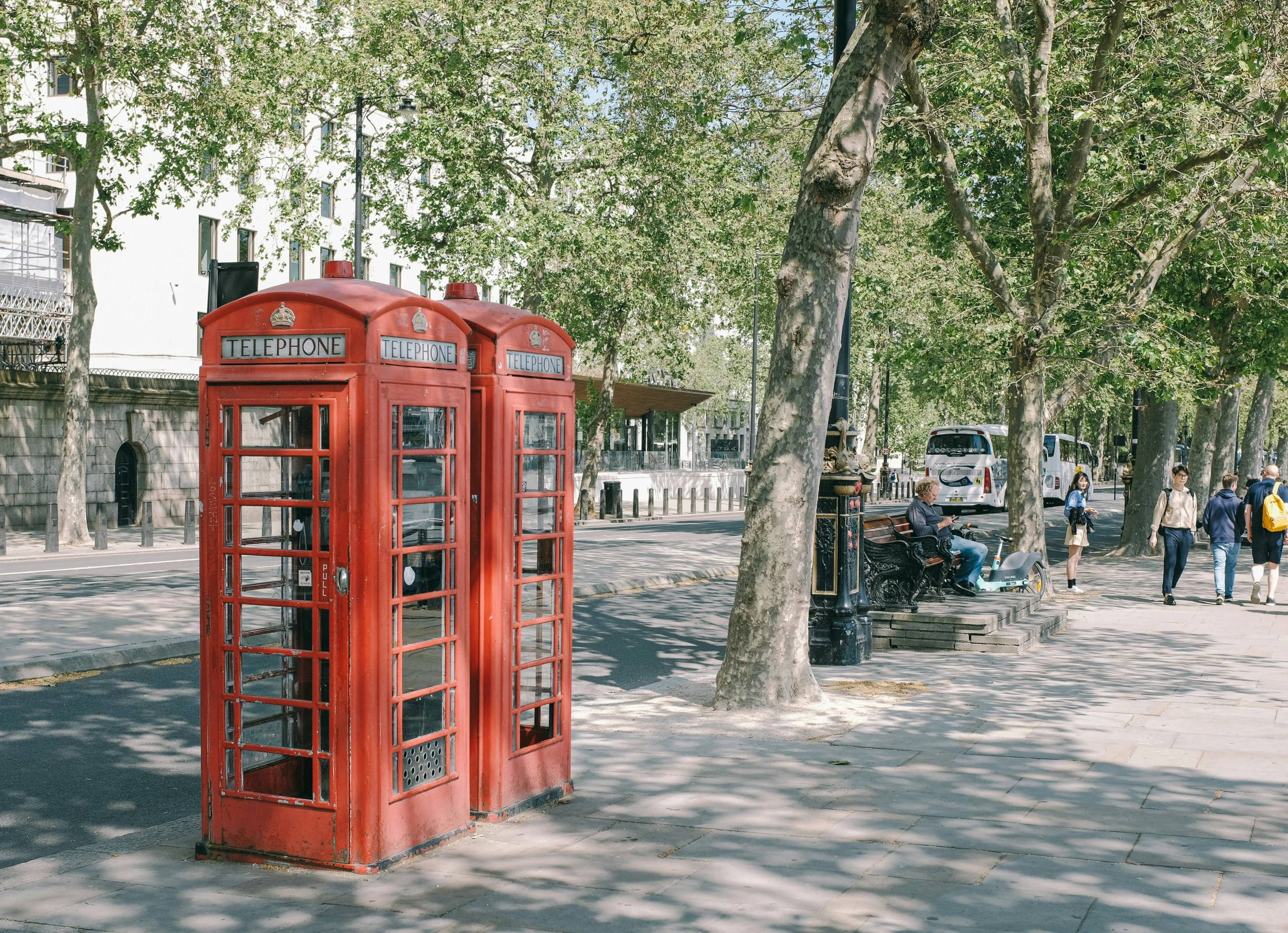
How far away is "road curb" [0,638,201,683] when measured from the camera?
34.9ft

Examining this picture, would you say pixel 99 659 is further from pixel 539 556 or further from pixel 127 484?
pixel 127 484

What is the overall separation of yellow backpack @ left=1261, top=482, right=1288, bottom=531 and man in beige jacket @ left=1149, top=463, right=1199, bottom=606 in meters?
0.89

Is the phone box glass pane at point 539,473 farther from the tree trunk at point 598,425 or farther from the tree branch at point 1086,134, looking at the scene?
the tree trunk at point 598,425

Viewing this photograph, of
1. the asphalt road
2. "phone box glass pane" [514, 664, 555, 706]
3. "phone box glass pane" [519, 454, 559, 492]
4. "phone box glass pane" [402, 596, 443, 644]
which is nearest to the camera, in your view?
"phone box glass pane" [402, 596, 443, 644]

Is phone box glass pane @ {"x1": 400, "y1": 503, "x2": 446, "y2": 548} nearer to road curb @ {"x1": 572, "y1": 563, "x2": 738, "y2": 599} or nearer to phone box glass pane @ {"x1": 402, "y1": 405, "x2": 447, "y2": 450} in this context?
phone box glass pane @ {"x1": 402, "y1": 405, "x2": 447, "y2": 450}

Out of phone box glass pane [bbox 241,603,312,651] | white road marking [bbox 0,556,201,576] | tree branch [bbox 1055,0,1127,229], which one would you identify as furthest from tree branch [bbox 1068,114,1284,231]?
phone box glass pane [bbox 241,603,312,651]

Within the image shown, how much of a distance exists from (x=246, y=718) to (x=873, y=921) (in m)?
2.70

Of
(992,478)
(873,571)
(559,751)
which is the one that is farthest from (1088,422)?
(559,751)

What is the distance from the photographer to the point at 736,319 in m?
55.6

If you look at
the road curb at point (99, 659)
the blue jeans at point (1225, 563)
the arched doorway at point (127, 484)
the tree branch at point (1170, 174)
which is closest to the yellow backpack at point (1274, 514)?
the blue jeans at point (1225, 563)

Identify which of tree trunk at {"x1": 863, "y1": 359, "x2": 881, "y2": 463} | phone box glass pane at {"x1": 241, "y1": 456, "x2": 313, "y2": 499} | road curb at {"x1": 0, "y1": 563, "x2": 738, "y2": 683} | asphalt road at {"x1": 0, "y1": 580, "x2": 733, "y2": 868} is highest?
tree trunk at {"x1": 863, "y1": 359, "x2": 881, "y2": 463}

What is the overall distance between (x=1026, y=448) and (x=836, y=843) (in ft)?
42.5

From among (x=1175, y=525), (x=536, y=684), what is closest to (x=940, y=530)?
(x=1175, y=525)

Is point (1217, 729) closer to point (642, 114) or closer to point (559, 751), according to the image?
point (559, 751)
